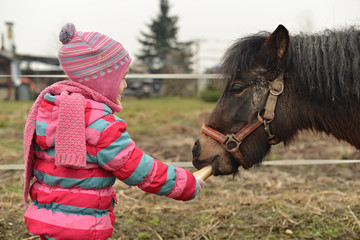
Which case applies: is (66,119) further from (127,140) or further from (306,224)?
(306,224)

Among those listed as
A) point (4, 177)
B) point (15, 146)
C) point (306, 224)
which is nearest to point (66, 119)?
point (306, 224)

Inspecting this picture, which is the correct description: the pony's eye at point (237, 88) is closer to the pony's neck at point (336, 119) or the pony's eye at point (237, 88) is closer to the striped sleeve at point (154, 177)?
the pony's neck at point (336, 119)

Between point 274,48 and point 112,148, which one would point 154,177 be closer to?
point 112,148

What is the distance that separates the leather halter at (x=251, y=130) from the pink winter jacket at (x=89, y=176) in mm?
597

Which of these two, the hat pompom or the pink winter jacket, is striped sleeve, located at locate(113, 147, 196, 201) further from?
the hat pompom

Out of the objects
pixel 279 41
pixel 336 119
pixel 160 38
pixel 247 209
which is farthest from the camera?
pixel 160 38

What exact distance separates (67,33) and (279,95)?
52.9 inches

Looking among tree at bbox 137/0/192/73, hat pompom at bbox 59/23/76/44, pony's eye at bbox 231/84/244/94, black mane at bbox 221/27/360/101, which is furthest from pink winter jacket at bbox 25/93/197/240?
tree at bbox 137/0/192/73

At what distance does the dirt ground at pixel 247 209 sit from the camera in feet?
10.2

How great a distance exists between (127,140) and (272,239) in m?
1.95

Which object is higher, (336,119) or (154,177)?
(336,119)

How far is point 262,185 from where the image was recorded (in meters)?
4.55

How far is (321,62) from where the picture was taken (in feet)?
7.13

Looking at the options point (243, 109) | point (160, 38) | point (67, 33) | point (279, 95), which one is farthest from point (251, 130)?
point (160, 38)
